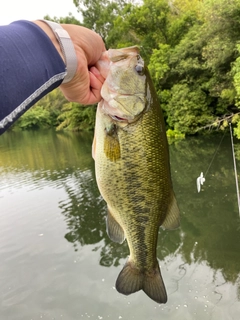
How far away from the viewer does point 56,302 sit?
22.2 feet

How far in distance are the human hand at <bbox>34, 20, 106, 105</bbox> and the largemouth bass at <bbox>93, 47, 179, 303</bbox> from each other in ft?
0.22

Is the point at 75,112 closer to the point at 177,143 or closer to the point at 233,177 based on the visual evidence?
the point at 177,143

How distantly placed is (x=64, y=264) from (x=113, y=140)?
7.23 meters

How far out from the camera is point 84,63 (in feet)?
5.10

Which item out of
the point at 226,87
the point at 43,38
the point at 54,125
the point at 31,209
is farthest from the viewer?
the point at 54,125

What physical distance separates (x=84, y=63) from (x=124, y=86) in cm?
30

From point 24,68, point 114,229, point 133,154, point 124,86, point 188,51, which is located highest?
point 188,51

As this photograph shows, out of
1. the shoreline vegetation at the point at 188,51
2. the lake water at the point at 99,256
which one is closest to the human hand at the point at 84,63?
the lake water at the point at 99,256

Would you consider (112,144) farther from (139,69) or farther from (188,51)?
(188,51)

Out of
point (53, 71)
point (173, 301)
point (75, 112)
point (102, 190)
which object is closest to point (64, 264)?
point (173, 301)

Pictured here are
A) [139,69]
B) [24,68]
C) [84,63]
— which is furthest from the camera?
[139,69]

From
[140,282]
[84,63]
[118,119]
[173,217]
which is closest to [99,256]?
[140,282]

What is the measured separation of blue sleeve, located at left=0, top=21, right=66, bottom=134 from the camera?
1.04 m

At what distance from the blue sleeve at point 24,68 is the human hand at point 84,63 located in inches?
3.7
